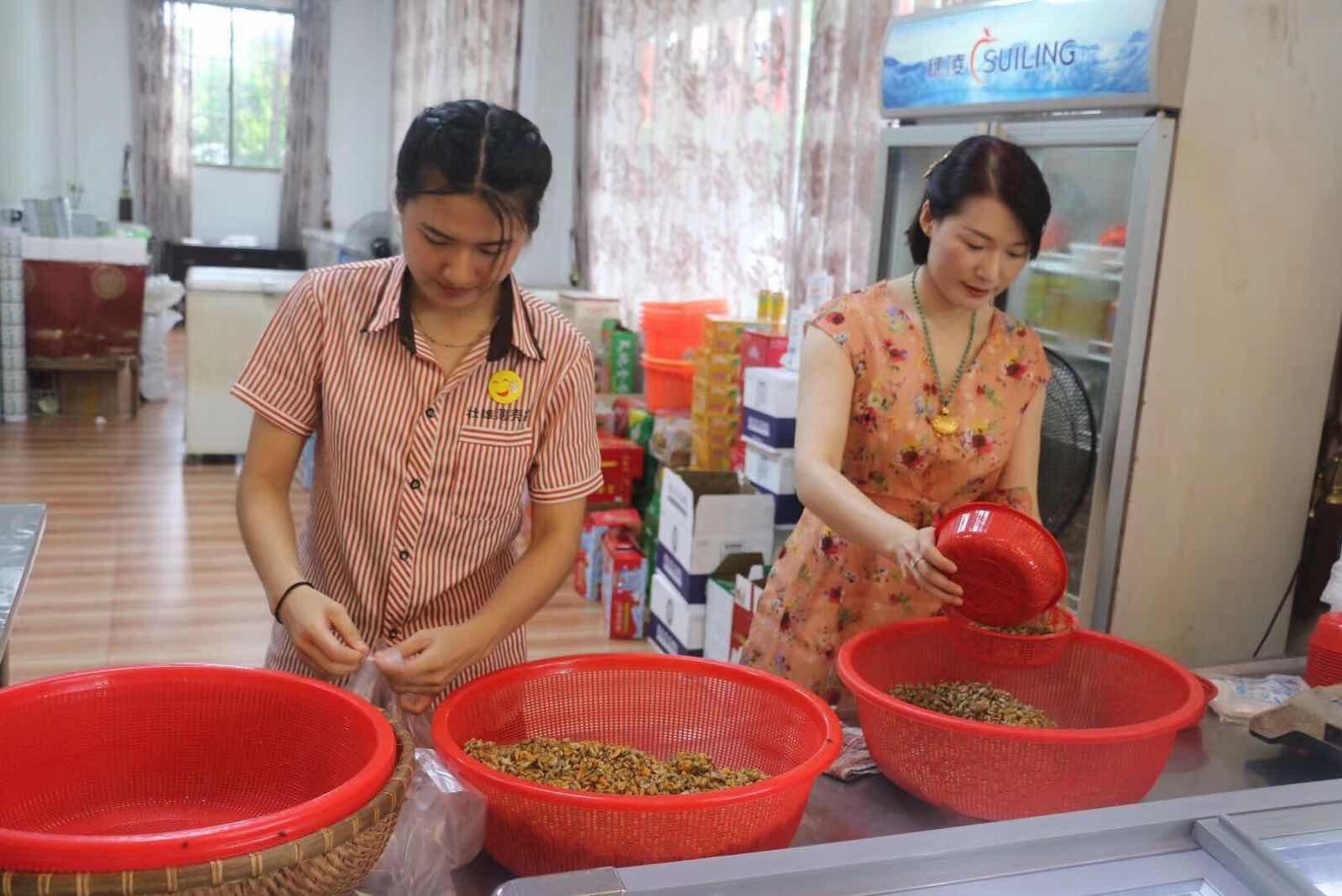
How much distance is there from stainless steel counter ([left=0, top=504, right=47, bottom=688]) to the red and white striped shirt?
1.78 ft

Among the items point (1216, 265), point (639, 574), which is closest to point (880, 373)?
point (1216, 265)

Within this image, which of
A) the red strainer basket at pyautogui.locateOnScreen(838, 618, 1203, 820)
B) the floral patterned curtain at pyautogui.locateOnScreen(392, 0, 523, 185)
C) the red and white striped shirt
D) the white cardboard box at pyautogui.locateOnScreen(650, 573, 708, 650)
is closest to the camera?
the red strainer basket at pyautogui.locateOnScreen(838, 618, 1203, 820)

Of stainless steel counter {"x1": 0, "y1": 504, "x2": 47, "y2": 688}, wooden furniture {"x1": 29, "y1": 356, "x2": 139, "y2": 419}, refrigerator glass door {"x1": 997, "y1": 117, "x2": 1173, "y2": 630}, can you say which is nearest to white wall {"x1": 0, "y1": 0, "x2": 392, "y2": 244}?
wooden furniture {"x1": 29, "y1": 356, "x2": 139, "y2": 419}

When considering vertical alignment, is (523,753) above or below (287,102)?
below

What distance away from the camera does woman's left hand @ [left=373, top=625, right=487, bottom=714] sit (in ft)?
4.18

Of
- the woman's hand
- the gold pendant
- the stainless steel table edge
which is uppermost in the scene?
the gold pendant

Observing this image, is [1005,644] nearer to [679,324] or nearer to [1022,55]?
[1022,55]

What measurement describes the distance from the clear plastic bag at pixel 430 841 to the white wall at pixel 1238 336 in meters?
1.57

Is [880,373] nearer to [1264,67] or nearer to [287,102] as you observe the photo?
[1264,67]

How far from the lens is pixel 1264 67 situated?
2.15 meters

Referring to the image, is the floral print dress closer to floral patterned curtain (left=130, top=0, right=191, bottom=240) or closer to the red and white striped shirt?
the red and white striped shirt

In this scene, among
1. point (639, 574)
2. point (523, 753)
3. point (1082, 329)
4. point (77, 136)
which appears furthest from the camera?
point (77, 136)

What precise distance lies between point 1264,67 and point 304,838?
2.09m

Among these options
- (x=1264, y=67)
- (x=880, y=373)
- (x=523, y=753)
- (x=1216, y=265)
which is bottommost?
(x=523, y=753)
